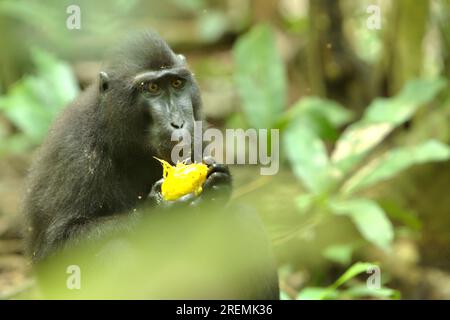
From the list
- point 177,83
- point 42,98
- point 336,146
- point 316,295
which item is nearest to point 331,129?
point 336,146

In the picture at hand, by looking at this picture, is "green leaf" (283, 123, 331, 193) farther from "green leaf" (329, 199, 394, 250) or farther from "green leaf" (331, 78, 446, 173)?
"green leaf" (329, 199, 394, 250)

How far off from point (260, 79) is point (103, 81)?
3.24 metres

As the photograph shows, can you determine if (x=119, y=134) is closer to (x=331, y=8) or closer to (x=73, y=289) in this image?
(x=73, y=289)

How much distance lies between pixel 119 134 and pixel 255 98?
315 centimetres

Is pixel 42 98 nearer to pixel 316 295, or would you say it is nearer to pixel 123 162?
pixel 123 162

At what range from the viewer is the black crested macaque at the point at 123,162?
20.0 feet

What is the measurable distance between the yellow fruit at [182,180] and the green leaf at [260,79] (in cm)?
330

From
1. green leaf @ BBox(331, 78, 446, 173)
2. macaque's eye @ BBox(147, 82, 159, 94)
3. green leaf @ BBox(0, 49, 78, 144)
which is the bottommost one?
macaque's eye @ BBox(147, 82, 159, 94)

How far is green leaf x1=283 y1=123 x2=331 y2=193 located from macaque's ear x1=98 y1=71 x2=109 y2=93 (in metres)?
2.71

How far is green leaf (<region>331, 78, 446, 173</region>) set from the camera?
8500mm

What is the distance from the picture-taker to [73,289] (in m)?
6.03

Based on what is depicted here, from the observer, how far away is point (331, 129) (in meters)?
9.66

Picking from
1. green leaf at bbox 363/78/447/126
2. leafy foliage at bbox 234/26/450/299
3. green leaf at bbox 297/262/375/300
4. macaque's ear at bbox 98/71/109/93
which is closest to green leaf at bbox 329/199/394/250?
leafy foliage at bbox 234/26/450/299
